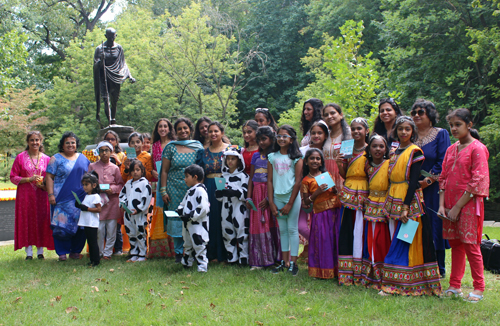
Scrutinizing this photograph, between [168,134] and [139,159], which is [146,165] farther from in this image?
[168,134]

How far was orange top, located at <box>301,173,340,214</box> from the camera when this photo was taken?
4629 mm

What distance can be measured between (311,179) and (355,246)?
902 millimetres

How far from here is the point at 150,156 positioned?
645cm

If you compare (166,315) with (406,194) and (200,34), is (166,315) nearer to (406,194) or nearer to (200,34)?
(406,194)

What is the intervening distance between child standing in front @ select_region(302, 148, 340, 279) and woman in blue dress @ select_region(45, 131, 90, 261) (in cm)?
344

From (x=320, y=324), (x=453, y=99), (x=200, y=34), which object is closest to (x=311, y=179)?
(x=320, y=324)

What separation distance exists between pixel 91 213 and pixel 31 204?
1320 mm

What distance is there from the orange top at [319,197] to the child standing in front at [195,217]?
1.24m

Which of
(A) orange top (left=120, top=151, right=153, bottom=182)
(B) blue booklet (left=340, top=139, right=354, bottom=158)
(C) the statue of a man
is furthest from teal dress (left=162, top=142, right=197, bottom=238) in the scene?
(C) the statue of a man

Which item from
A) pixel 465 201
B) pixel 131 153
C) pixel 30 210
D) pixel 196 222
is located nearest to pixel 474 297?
A: pixel 465 201

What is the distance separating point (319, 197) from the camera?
4.67 m

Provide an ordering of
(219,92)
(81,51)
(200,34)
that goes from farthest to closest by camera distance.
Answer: (81,51)
(219,92)
(200,34)

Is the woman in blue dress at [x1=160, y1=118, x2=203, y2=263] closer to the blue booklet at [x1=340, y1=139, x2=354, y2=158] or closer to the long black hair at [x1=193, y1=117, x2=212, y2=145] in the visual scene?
the long black hair at [x1=193, y1=117, x2=212, y2=145]

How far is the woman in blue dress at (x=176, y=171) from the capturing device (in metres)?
5.55
